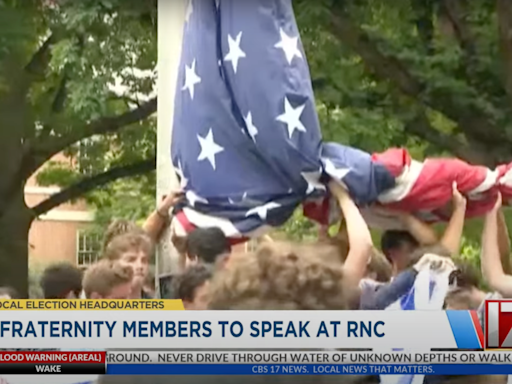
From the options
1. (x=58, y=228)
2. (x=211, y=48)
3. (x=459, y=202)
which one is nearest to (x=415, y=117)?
(x=459, y=202)

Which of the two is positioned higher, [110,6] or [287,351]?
[110,6]

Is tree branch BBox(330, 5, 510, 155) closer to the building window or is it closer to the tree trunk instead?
the building window

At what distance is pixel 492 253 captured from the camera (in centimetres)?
287

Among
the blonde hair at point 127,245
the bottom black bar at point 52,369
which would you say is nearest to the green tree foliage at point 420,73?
the blonde hair at point 127,245

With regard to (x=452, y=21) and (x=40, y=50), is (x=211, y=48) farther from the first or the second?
(x=452, y=21)

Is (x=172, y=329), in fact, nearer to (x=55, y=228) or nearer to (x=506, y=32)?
(x=55, y=228)

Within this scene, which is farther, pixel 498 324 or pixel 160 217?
pixel 498 324

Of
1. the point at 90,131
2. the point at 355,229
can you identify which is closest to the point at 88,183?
the point at 90,131

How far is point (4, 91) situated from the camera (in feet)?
9.43

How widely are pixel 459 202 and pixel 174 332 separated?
1.30 m

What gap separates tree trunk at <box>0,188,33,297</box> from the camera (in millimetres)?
2863

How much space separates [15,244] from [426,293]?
68.1 inches

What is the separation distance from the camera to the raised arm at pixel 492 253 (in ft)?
9.43

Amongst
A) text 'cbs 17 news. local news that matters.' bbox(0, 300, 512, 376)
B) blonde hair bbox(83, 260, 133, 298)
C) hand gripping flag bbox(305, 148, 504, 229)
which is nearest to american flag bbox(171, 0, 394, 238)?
hand gripping flag bbox(305, 148, 504, 229)
